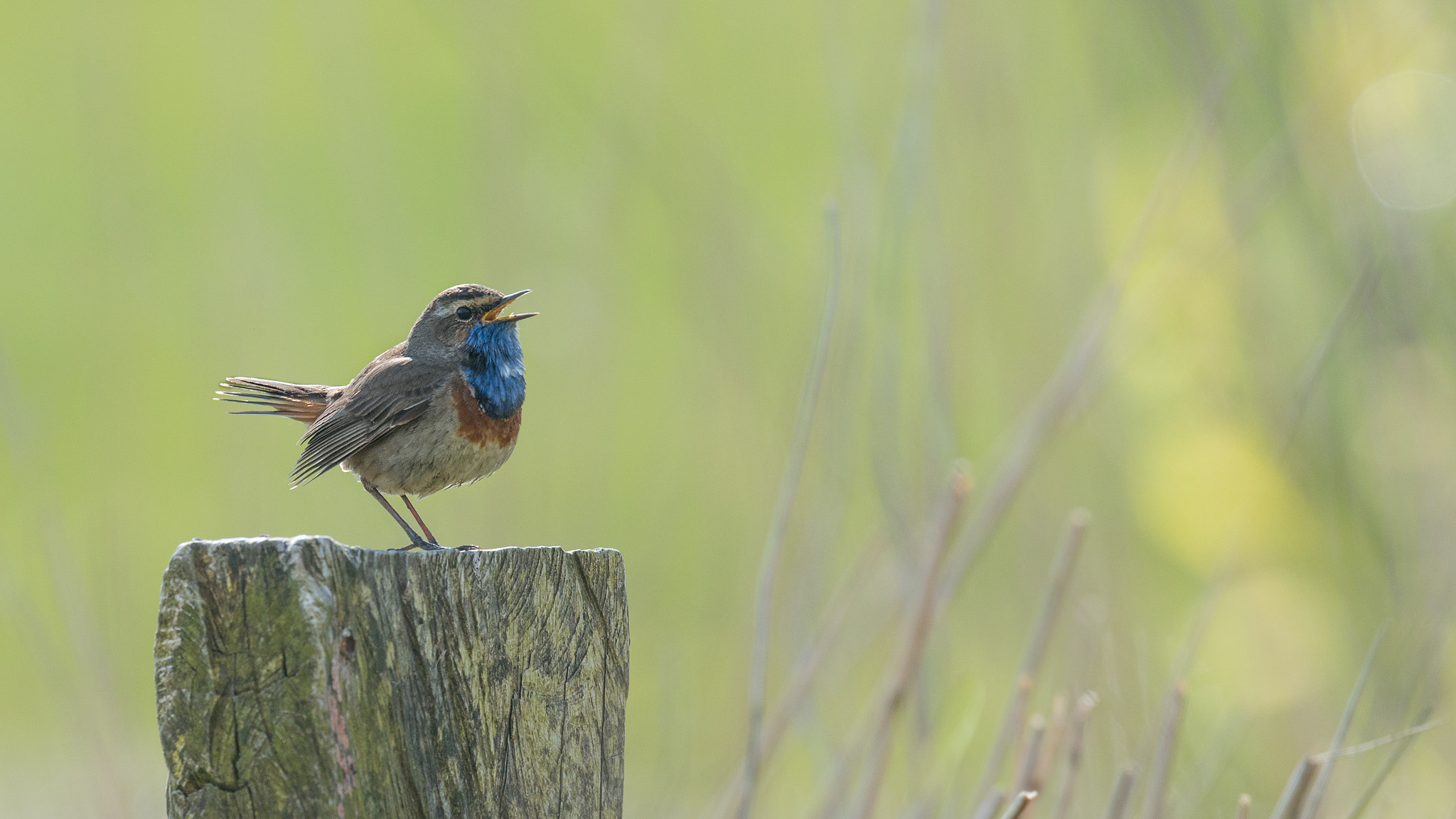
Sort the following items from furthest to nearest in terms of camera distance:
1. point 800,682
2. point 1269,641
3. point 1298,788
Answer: point 1269,641, point 800,682, point 1298,788

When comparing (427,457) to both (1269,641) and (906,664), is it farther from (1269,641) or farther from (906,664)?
(1269,641)

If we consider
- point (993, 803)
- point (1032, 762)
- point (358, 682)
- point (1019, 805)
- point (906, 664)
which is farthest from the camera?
point (906, 664)

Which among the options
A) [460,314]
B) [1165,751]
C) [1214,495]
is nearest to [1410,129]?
[1214,495]

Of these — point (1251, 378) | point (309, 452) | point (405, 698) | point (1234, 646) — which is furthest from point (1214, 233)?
point (405, 698)

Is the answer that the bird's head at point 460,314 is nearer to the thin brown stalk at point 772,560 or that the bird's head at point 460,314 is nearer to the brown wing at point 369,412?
the brown wing at point 369,412

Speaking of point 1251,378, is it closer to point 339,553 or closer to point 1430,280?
point 1430,280

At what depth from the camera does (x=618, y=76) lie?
4.07 metres

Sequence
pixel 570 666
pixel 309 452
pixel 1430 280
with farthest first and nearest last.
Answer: pixel 1430 280 → pixel 309 452 → pixel 570 666

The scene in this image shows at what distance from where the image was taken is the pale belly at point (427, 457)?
2.73 meters

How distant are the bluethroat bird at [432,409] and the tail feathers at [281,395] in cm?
2

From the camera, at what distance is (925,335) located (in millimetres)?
3287

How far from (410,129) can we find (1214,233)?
218 inches

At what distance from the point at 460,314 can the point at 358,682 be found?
1619 millimetres

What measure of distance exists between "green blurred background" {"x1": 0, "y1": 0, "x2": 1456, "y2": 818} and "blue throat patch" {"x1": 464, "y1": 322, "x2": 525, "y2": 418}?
782mm
